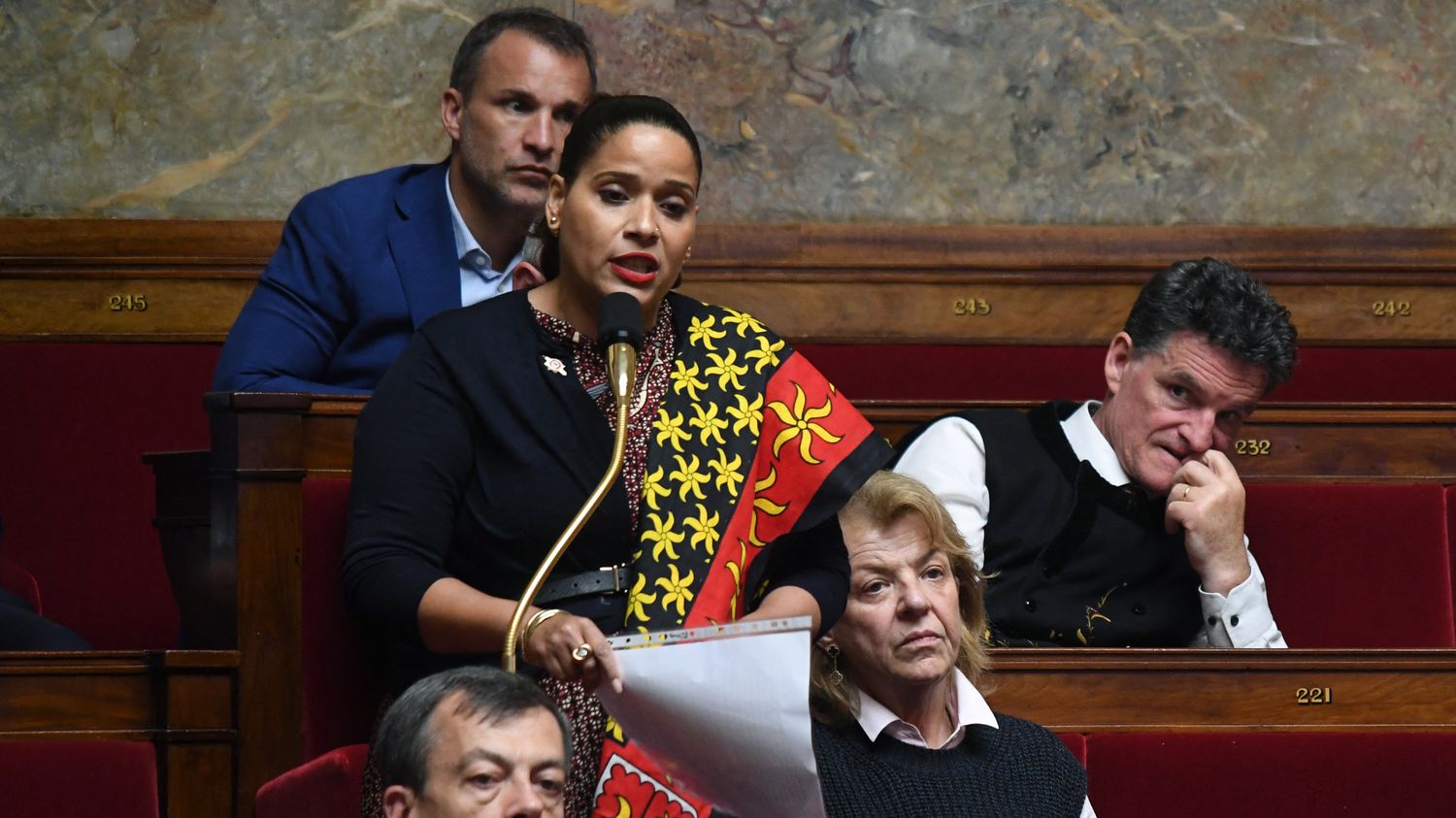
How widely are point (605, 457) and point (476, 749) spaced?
0.95ft

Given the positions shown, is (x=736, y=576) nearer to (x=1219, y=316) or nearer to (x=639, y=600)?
(x=639, y=600)

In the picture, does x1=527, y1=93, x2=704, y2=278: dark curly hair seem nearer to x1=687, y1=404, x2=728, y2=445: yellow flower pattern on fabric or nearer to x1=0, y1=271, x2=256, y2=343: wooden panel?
x1=687, y1=404, x2=728, y2=445: yellow flower pattern on fabric

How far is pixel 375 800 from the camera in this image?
1213 millimetres

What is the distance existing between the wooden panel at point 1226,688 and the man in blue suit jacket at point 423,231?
63 cm

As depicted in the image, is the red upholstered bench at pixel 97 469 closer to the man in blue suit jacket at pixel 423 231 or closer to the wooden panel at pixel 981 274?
the wooden panel at pixel 981 274

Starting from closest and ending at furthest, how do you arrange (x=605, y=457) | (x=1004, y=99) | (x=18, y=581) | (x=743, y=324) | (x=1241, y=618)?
(x=605, y=457), (x=743, y=324), (x=1241, y=618), (x=18, y=581), (x=1004, y=99)

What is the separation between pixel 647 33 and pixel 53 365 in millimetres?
900

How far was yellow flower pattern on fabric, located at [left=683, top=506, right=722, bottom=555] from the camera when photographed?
133cm

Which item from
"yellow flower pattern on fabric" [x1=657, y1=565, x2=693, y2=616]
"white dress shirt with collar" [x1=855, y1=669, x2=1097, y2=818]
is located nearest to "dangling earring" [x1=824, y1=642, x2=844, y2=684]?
"white dress shirt with collar" [x1=855, y1=669, x2=1097, y2=818]

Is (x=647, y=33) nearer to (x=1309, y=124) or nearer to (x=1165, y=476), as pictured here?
(x=1309, y=124)

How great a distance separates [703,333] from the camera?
1.42 meters

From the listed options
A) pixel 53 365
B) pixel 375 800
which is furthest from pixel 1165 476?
pixel 53 365

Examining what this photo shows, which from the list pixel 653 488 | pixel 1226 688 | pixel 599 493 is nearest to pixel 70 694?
pixel 653 488

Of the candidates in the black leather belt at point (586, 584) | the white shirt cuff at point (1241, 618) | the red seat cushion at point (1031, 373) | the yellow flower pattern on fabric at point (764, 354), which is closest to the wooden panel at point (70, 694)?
the black leather belt at point (586, 584)
